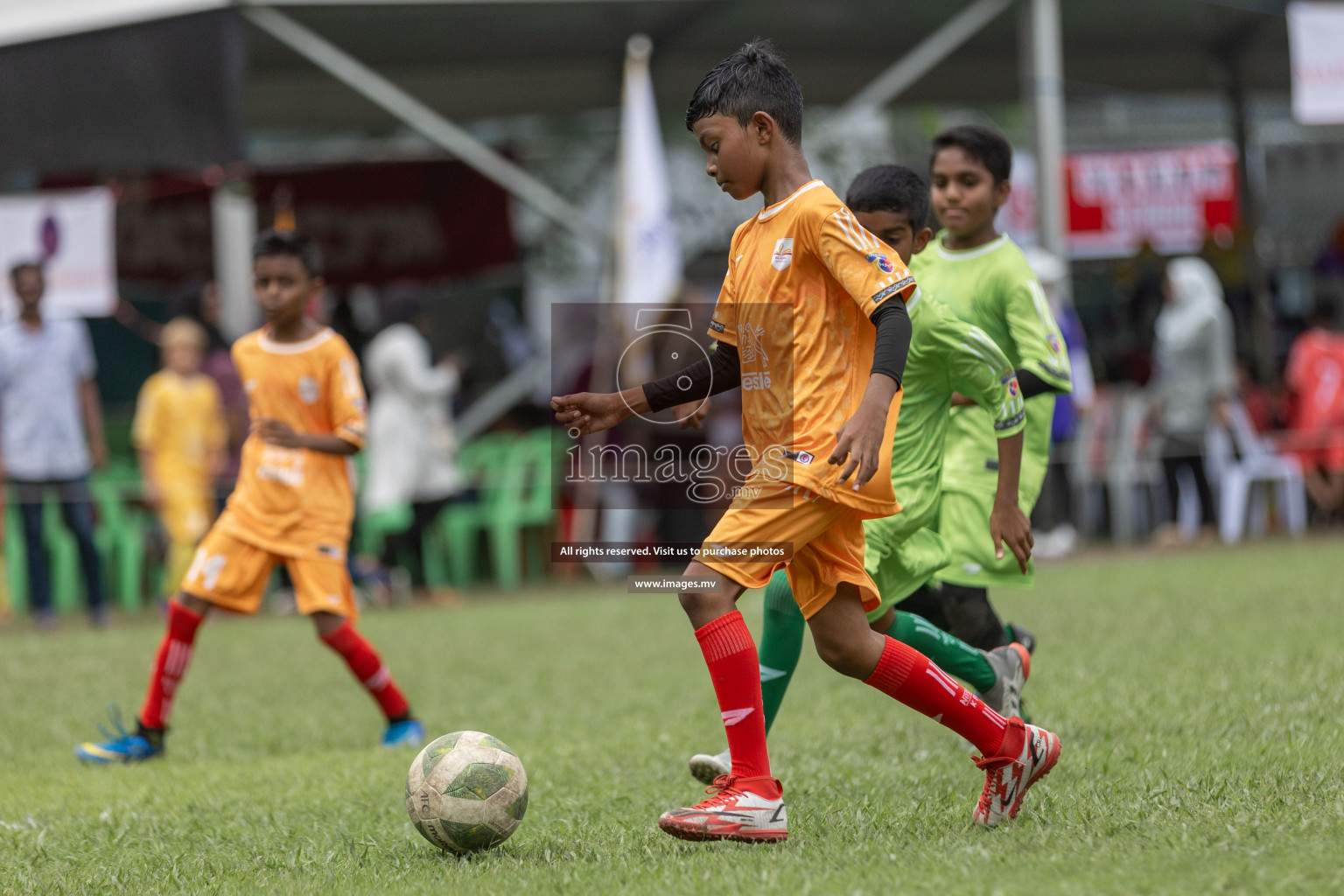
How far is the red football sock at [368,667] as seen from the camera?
5.94 meters

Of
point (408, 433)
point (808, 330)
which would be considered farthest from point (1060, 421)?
point (808, 330)

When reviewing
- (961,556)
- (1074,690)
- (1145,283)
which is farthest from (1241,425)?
(961,556)

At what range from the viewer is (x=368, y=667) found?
598 centimetres

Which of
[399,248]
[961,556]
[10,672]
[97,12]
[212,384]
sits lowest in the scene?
[10,672]

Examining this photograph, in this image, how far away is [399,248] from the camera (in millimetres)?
16484

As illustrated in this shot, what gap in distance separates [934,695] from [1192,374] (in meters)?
9.94

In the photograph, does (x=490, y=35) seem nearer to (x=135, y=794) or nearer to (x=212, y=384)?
(x=212, y=384)

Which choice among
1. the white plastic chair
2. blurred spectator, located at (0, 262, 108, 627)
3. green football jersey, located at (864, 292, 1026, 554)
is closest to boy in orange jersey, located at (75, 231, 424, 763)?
green football jersey, located at (864, 292, 1026, 554)

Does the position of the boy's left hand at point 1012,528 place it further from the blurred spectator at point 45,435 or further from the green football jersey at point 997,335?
the blurred spectator at point 45,435

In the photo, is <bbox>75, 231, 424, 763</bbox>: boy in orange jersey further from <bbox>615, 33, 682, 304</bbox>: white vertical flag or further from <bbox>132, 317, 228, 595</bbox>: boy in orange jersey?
<bbox>615, 33, 682, 304</bbox>: white vertical flag

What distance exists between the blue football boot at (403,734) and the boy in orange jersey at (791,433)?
7.91 ft

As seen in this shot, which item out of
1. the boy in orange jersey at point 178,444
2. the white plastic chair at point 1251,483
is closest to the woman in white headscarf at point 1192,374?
the white plastic chair at point 1251,483

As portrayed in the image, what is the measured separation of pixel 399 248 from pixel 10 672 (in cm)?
871

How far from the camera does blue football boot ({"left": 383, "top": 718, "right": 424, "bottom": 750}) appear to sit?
5.96 m
